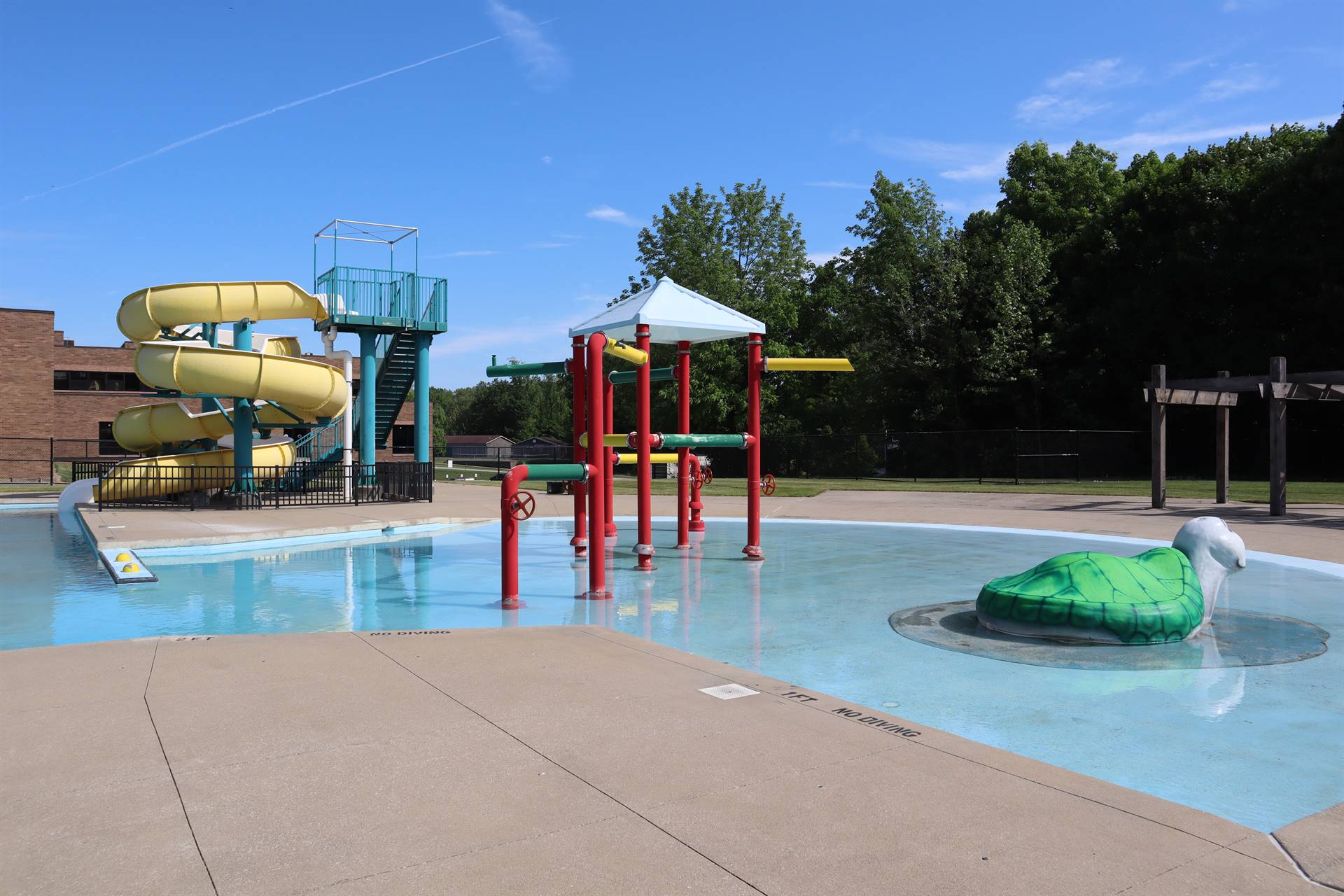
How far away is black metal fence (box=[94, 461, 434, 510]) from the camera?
22609 millimetres

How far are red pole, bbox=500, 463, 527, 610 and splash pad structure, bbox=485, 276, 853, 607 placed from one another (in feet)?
0.05

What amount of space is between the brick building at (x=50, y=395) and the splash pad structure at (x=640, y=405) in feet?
78.2

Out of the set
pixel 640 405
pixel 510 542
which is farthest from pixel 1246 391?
pixel 510 542

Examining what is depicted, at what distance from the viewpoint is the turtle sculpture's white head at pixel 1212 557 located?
839 centimetres

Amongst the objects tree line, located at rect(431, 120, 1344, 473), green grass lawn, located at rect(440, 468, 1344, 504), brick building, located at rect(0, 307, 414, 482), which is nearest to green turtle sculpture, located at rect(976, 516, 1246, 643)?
green grass lawn, located at rect(440, 468, 1344, 504)

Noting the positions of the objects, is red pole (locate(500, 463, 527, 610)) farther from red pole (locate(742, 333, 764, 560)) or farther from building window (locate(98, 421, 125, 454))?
building window (locate(98, 421, 125, 454))

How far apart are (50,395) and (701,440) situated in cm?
4195

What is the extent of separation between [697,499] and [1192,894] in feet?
46.8

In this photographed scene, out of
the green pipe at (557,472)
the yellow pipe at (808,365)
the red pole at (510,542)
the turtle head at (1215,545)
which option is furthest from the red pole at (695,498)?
the turtle head at (1215,545)

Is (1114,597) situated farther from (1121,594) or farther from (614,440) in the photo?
(614,440)

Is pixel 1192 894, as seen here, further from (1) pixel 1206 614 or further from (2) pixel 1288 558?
(2) pixel 1288 558

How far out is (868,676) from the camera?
6719mm

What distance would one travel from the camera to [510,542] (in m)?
9.54

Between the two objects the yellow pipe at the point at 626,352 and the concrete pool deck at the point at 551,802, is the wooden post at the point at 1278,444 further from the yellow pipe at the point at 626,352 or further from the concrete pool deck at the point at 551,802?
the concrete pool deck at the point at 551,802
